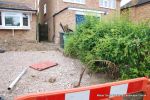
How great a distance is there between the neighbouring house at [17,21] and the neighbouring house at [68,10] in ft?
7.10

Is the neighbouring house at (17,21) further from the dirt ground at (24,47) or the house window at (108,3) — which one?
the house window at (108,3)

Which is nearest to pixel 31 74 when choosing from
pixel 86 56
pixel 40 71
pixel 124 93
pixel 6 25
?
pixel 40 71

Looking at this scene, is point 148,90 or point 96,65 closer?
point 148,90

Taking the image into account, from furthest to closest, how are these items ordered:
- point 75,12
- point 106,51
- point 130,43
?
point 75,12 < point 106,51 < point 130,43

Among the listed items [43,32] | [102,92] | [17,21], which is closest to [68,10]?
[17,21]

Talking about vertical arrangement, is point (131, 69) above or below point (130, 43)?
below

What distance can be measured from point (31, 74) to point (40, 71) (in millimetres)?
345

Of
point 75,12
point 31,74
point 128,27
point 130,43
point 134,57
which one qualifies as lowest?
point 31,74

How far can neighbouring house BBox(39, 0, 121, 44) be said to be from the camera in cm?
1755

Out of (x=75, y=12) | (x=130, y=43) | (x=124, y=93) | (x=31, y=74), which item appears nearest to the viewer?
(x=124, y=93)

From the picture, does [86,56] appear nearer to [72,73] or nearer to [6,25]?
[72,73]

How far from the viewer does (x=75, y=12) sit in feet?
58.3

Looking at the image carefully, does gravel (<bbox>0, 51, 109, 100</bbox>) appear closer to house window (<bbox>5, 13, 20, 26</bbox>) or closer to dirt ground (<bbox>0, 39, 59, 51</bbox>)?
dirt ground (<bbox>0, 39, 59, 51</bbox>)

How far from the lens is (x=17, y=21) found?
17.1m
